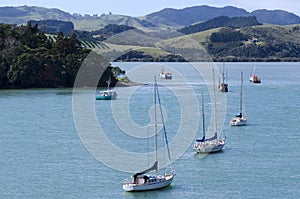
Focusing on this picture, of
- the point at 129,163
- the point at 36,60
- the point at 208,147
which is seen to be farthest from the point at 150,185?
the point at 36,60

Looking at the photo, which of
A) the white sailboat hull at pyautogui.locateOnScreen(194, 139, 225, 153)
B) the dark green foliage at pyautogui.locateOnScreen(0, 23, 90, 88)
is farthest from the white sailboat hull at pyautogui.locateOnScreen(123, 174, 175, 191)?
the dark green foliage at pyautogui.locateOnScreen(0, 23, 90, 88)

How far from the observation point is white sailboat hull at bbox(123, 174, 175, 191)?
32812mm

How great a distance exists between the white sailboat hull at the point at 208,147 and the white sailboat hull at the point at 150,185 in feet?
30.6

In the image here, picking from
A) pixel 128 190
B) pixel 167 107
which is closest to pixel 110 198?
pixel 128 190

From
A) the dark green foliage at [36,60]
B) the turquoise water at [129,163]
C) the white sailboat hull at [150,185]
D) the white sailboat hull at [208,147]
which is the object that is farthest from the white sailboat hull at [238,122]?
the dark green foliage at [36,60]

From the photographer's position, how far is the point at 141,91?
92875mm

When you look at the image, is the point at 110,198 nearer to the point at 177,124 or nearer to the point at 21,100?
the point at 177,124

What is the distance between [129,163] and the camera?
1554 inches

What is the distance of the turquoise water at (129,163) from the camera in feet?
111

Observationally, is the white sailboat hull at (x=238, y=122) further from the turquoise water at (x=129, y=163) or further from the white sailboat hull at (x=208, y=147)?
the white sailboat hull at (x=208, y=147)

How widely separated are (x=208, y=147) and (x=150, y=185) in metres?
10.8

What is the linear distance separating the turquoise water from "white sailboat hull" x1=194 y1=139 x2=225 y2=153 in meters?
0.47

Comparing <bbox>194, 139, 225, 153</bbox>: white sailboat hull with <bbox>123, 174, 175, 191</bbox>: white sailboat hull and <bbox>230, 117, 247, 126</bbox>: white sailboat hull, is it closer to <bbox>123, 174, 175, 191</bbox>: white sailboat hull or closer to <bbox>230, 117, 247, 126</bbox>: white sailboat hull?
<bbox>123, 174, 175, 191</bbox>: white sailboat hull

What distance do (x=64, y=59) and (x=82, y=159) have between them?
5693cm
